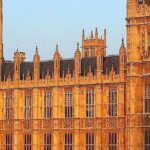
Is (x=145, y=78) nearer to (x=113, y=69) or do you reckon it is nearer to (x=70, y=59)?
(x=113, y=69)

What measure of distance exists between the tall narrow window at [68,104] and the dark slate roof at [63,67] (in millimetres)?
2354

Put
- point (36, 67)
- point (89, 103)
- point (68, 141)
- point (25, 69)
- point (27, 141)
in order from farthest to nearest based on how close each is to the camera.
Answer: point (25, 69)
point (27, 141)
point (36, 67)
point (68, 141)
point (89, 103)

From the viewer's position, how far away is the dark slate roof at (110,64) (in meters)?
89.9

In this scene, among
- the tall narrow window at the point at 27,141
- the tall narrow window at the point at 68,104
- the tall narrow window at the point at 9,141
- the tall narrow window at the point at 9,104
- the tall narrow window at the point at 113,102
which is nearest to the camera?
the tall narrow window at the point at 113,102

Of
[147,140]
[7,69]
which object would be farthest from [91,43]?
[147,140]

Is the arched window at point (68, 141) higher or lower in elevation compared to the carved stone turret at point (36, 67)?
lower

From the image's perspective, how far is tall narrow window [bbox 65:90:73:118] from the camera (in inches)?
3642

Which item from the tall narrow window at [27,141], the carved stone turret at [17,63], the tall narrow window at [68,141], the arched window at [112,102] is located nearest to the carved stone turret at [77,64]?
the arched window at [112,102]

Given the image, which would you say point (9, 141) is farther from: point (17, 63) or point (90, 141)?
point (90, 141)

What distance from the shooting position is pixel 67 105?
305ft

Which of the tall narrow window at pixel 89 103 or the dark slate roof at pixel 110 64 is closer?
the dark slate roof at pixel 110 64

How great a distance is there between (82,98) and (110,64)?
17.3 feet

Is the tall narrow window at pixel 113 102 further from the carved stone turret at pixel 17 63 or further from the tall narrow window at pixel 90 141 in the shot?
the carved stone turret at pixel 17 63

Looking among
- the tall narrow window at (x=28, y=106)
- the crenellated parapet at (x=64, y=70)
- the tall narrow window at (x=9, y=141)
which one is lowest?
the tall narrow window at (x=9, y=141)
